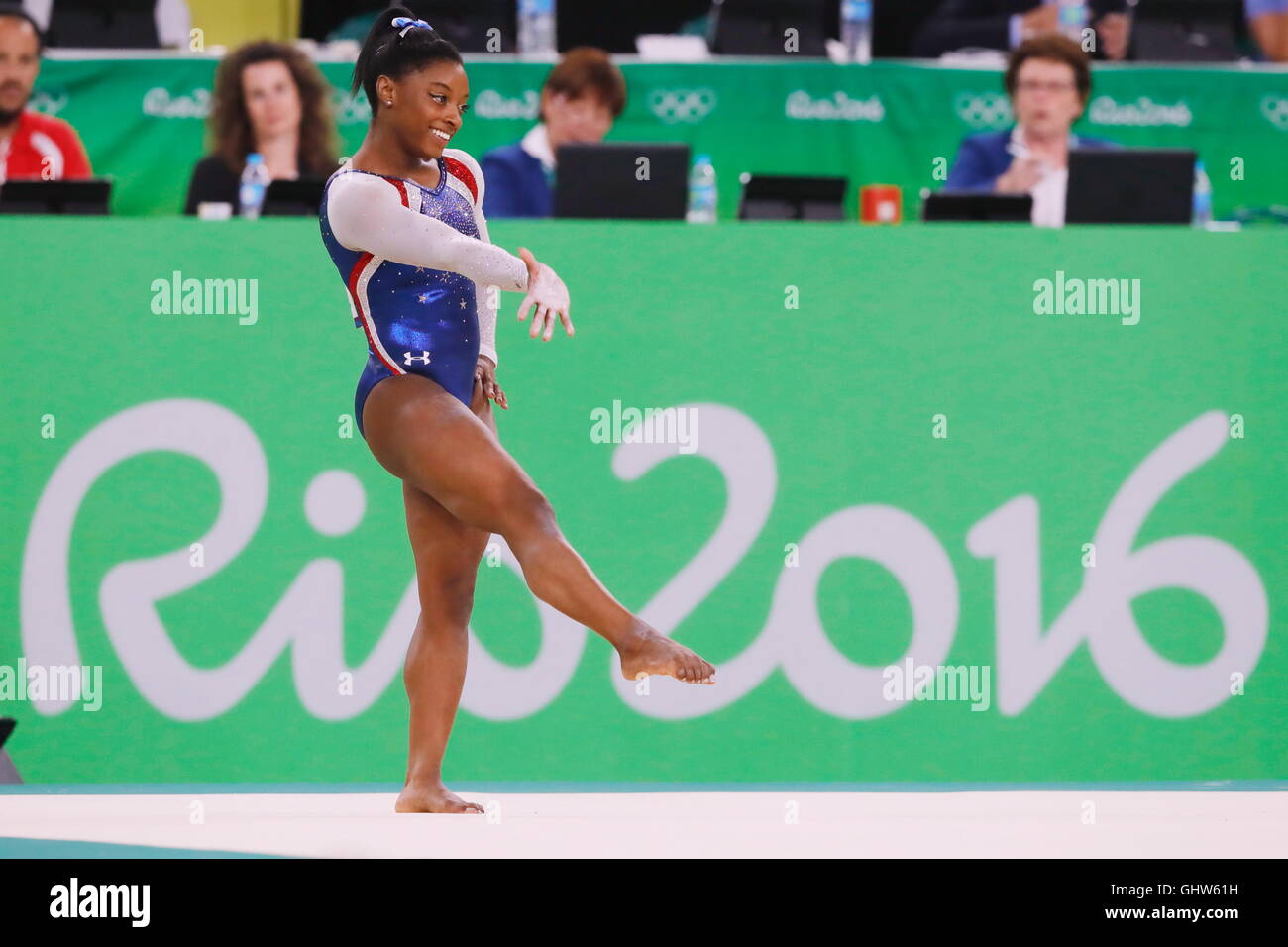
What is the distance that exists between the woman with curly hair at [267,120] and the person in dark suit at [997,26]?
125 inches

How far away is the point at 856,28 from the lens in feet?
25.2

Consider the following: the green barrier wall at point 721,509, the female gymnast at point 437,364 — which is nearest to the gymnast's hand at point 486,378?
the female gymnast at point 437,364

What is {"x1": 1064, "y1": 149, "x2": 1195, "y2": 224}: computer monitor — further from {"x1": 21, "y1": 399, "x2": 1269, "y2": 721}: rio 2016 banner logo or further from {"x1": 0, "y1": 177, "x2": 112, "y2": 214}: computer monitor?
{"x1": 0, "y1": 177, "x2": 112, "y2": 214}: computer monitor

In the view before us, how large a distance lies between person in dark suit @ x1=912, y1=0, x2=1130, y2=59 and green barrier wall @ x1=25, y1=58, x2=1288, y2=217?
57 centimetres

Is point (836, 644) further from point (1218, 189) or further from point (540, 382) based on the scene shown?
point (1218, 189)

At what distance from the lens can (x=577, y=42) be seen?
886 cm

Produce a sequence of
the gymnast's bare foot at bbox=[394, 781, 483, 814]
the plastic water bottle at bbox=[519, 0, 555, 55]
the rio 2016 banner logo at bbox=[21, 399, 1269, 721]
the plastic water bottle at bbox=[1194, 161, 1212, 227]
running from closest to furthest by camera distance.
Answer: the gymnast's bare foot at bbox=[394, 781, 483, 814], the rio 2016 banner logo at bbox=[21, 399, 1269, 721], the plastic water bottle at bbox=[1194, 161, 1212, 227], the plastic water bottle at bbox=[519, 0, 555, 55]

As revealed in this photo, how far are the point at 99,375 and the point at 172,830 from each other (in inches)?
76.4

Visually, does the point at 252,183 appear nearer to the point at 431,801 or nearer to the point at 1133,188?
the point at 1133,188

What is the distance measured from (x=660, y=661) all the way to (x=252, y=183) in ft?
12.8

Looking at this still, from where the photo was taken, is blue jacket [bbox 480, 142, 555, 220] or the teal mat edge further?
blue jacket [bbox 480, 142, 555, 220]

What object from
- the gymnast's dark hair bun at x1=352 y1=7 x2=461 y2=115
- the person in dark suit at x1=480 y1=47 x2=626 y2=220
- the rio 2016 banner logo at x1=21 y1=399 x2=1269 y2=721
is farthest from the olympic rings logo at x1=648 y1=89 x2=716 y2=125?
the gymnast's dark hair bun at x1=352 y1=7 x2=461 y2=115

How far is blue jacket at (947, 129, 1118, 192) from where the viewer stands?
21.4 ft
